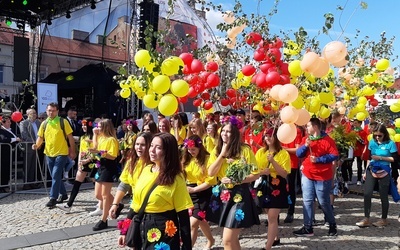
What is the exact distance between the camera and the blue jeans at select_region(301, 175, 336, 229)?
5.35 m

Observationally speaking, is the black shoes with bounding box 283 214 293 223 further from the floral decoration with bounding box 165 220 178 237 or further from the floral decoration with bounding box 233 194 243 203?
the floral decoration with bounding box 165 220 178 237

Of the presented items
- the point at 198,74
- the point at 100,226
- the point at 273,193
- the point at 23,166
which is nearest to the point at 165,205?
the point at 273,193

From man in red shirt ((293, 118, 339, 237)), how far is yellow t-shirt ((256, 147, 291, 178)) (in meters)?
0.73

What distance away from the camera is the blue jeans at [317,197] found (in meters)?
5.35

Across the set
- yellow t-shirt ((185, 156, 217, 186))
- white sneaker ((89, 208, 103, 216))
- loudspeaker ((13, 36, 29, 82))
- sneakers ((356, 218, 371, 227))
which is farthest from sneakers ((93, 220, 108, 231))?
loudspeaker ((13, 36, 29, 82))

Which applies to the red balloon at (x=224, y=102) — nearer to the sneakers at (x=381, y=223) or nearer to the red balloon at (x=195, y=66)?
the red balloon at (x=195, y=66)

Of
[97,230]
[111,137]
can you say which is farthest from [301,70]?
[97,230]

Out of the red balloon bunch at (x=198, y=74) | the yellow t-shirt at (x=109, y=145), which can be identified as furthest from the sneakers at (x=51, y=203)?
the red balloon bunch at (x=198, y=74)

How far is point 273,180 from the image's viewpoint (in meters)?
4.96

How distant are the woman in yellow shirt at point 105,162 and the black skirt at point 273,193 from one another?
2160 millimetres

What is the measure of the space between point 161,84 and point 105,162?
1.75 metres

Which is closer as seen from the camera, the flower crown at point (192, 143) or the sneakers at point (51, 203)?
the flower crown at point (192, 143)

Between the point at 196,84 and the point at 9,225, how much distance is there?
11.4 ft

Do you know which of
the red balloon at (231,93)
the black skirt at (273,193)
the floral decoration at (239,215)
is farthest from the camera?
the red balloon at (231,93)
